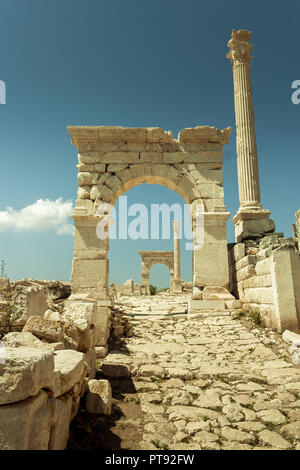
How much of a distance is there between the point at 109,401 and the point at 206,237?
599cm

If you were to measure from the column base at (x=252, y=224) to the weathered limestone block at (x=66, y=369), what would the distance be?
696 centimetres

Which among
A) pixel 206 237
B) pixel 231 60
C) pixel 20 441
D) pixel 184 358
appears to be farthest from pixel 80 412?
pixel 231 60

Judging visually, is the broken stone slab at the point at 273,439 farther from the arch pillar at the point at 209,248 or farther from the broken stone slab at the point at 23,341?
the arch pillar at the point at 209,248

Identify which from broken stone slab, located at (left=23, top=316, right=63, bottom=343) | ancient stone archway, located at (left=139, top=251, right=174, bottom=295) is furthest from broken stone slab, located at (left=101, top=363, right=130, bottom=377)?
ancient stone archway, located at (left=139, top=251, right=174, bottom=295)

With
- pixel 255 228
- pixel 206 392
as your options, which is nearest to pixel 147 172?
pixel 255 228

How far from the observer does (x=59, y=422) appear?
2.02m

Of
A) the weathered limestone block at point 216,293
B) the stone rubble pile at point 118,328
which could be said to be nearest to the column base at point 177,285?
the weathered limestone block at point 216,293

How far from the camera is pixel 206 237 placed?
8.40m

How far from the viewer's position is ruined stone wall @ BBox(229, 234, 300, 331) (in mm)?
5188

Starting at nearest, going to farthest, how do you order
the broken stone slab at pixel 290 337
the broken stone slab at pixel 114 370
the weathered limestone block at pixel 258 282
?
1. the broken stone slab at pixel 114 370
2. the broken stone slab at pixel 290 337
3. the weathered limestone block at pixel 258 282

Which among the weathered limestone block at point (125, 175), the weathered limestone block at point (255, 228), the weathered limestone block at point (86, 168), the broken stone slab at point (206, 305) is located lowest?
the broken stone slab at point (206, 305)

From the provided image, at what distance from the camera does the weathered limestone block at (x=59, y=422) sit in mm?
1911

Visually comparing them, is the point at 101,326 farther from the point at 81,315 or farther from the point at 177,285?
the point at 177,285

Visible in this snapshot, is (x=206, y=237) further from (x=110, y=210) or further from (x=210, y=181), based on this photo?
(x=110, y=210)
